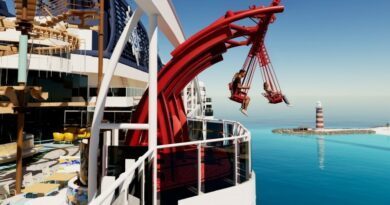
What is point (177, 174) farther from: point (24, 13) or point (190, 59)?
point (24, 13)

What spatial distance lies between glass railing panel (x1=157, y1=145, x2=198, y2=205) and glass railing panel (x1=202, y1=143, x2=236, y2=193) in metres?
0.34

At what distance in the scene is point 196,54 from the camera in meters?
10.0

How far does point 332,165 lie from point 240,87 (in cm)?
2946

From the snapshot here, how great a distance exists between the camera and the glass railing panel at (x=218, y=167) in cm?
747

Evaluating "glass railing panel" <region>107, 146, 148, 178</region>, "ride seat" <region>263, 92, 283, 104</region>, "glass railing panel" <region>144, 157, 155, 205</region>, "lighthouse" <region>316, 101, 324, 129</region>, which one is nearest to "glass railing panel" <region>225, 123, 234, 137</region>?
"ride seat" <region>263, 92, 283, 104</region>

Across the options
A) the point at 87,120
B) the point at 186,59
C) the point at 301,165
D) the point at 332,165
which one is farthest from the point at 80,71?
the point at 332,165

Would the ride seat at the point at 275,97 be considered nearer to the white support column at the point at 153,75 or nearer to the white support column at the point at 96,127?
the white support column at the point at 153,75

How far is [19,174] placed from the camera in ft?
44.5

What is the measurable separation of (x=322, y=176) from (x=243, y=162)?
27.8 meters

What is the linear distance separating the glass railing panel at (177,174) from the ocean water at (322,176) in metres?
18.6

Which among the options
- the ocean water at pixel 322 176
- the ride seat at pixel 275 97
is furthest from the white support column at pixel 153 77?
the ocean water at pixel 322 176

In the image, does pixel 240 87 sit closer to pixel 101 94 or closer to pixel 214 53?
pixel 214 53

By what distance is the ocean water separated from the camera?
24.6m

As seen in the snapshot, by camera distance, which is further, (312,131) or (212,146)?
(312,131)
